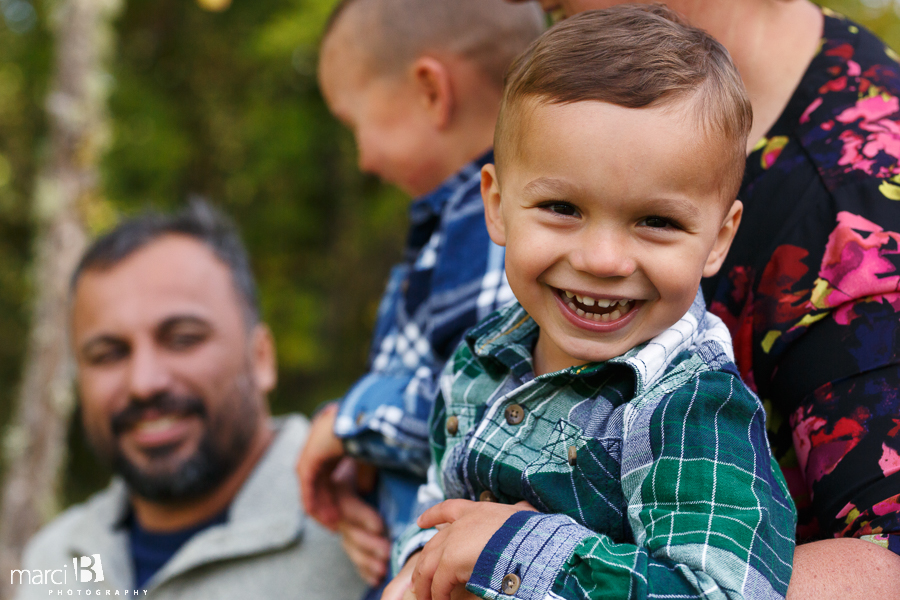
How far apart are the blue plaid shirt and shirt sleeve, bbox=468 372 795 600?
0.55 metres

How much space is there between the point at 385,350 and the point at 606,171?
3.47 feet

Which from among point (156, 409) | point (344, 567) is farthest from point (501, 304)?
point (156, 409)

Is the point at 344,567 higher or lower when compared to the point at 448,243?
lower

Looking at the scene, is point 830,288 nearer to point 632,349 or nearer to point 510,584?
point 632,349

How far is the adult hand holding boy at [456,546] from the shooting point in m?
1.04

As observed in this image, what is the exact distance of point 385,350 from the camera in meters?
1.94

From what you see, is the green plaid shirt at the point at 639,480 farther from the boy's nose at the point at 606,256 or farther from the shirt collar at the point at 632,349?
the boy's nose at the point at 606,256

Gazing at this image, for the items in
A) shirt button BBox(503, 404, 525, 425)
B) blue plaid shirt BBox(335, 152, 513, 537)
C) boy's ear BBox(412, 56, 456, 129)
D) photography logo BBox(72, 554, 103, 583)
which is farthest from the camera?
photography logo BBox(72, 554, 103, 583)

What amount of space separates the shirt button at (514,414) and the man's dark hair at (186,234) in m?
2.05

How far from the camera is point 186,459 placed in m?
2.78

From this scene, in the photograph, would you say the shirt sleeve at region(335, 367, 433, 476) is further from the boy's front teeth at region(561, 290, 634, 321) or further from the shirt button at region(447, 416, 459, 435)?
the boy's front teeth at region(561, 290, 634, 321)

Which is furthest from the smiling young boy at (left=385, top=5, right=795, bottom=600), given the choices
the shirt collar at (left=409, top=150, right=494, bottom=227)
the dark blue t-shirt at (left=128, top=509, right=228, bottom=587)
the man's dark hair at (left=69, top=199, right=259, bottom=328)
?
Answer: the man's dark hair at (left=69, top=199, right=259, bottom=328)

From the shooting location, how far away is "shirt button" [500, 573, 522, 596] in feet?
3.22

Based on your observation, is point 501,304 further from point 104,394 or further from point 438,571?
point 104,394
